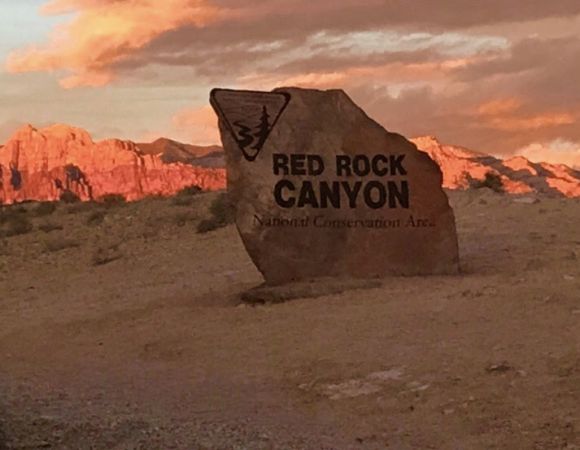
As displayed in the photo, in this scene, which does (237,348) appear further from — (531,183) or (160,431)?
(531,183)

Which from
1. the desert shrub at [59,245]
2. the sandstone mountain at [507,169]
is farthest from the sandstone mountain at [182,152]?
the desert shrub at [59,245]

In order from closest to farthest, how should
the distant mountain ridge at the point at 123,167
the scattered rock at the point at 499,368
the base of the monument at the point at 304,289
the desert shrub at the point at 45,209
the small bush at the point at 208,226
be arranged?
the scattered rock at the point at 499,368 → the base of the monument at the point at 304,289 → the small bush at the point at 208,226 → the desert shrub at the point at 45,209 → the distant mountain ridge at the point at 123,167

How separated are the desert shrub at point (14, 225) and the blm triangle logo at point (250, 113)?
16.4 meters

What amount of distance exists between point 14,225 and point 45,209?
15.1 feet

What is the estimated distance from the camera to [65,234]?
97.9ft

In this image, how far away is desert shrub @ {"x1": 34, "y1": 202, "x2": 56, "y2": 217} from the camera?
36.6 m

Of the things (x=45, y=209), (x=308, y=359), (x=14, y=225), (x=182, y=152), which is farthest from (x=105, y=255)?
(x=182, y=152)

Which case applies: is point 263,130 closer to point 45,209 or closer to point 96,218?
point 96,218

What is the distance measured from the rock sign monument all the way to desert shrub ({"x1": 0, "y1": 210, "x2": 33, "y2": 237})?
1655cm

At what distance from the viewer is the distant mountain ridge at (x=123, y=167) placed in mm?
67500

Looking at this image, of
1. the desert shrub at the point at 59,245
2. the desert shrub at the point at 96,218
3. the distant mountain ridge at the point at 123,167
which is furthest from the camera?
the distant mountain ridge at the point at 123,167

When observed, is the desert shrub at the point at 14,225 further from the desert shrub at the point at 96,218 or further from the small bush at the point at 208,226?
the small bush at the point at 208,226

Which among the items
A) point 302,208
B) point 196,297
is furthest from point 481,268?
point 196,297

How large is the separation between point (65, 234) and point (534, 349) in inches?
802
